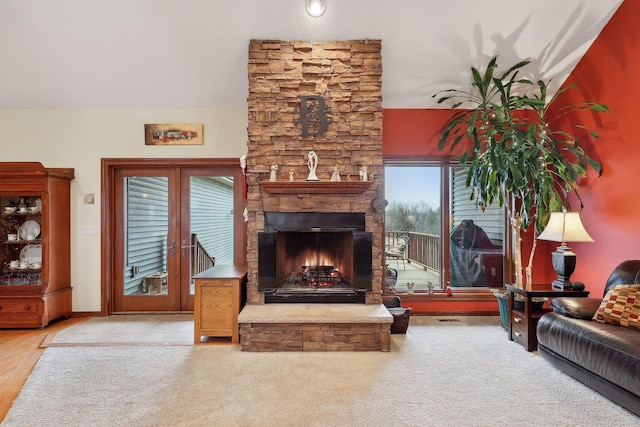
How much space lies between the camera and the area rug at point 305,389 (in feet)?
7.08

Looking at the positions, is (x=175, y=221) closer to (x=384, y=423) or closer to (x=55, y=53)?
(x=55, y=53)

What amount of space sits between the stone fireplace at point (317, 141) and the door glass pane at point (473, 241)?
155cm

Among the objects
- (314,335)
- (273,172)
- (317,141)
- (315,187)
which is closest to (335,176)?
(315,187)

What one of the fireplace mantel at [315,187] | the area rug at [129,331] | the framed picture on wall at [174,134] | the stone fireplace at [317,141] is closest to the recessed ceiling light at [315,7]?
the stone fireplace at [317,141]

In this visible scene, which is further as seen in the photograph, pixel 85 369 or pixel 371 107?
pixel 371 107

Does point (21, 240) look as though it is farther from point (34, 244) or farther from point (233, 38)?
point (233, 38)

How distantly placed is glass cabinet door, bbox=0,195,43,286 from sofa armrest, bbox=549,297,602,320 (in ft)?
17.6

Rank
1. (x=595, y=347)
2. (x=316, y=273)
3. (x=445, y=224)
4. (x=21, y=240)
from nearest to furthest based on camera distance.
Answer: (x=595, y=347) → (x=316, y=273) → (x=21, y=240) → (x=445, y=224)

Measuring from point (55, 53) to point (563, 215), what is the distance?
17.8 feet

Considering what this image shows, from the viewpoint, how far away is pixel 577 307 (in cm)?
280

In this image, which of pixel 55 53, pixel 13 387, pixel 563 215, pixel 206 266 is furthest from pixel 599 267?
pixel 55 53

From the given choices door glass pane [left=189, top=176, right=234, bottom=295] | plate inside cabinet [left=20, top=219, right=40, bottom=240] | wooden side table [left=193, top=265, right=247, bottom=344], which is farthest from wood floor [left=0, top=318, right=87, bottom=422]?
door glass pane [left=189, top=176, right=234, bottom=295]

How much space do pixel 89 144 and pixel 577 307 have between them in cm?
547

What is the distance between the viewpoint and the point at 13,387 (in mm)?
2592
